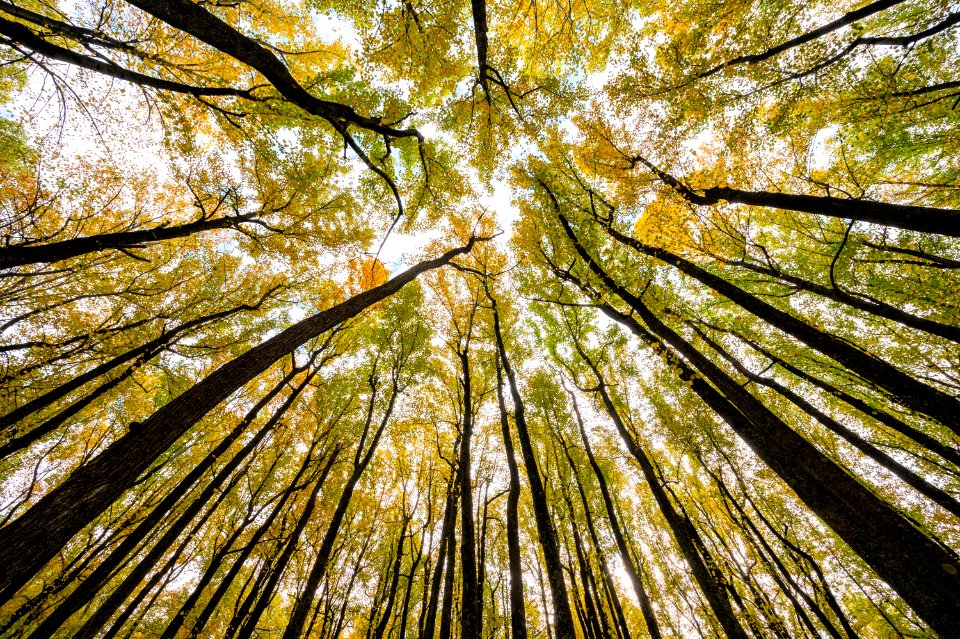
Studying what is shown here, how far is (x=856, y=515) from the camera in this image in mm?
3369

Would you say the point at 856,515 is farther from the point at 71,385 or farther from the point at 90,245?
the point at 71,385

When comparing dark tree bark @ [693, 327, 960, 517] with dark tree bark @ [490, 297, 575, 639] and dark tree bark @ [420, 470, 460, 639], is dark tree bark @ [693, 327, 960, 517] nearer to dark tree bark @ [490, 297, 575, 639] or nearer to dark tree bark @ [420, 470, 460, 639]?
dark tree bark @ [490, 297, 575, 639]

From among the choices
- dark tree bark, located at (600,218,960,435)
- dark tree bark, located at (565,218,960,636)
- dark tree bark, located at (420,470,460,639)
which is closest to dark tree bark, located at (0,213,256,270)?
dark tree bark, located at (420,470,460,639)

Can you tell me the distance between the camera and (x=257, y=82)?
7.20 meters

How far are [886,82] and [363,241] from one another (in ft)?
37.5

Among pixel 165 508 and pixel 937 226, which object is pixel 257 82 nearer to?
pixel 165 508

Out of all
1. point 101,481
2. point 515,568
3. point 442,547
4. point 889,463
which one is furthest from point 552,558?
point 889,463

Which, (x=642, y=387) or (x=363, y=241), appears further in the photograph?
(x=642, y=387)

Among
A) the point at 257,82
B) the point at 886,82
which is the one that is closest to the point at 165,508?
the point at 257,82

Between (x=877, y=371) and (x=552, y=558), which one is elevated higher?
(x=877, y=371)

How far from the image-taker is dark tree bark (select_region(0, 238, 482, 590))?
1.71 m

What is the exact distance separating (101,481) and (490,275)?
23.2 feet

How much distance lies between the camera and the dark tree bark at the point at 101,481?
171cm

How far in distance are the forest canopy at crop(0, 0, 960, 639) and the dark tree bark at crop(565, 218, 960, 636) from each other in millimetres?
28
